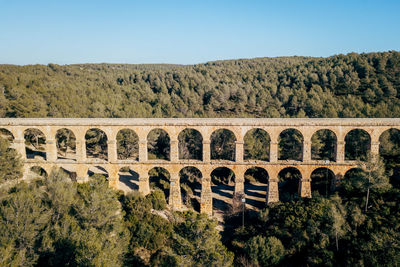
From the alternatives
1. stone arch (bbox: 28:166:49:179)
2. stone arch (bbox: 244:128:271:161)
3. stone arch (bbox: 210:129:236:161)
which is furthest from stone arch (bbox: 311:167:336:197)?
stone arch (bbox: 28:166:49:179)

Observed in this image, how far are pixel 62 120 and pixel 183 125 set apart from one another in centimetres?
1096

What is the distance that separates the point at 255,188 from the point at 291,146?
6.74 m

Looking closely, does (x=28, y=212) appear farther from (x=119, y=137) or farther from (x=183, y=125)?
(x=119, y=137)

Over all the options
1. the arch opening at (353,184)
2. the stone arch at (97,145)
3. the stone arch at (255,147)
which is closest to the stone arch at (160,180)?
the stone arch at (97,145)

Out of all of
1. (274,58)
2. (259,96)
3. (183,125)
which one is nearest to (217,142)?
(183,125)

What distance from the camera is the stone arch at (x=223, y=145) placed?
3572 cm

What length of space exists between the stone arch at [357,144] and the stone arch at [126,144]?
929 inches

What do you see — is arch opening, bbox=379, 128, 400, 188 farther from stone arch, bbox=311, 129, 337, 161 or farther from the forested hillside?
stone arch, bbox=311, 129, 337, 161

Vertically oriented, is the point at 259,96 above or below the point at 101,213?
above

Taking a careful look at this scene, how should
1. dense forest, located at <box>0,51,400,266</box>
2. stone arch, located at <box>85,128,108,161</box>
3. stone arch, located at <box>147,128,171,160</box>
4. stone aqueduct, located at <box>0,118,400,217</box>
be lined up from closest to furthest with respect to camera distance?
dense forest, located at <box>0,51,400,266</box> < stone aqueduct, located at <box>0,118,400,217</box> < stone arch, located at <box>85,128,108,161</box> < stone arch, located at <box>147,128,171,160</box>

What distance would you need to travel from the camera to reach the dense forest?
1548 cm

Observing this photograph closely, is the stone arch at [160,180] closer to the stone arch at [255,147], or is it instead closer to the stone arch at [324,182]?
the stone arch at [255,147]

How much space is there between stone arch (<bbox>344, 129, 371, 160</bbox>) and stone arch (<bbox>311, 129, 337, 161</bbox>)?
5.18ft

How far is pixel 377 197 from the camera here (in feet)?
74.3
